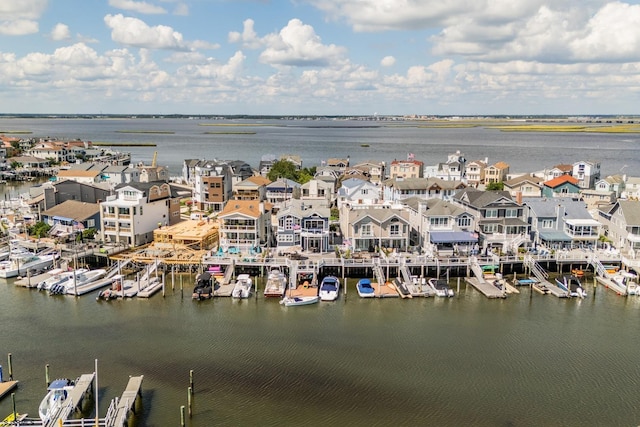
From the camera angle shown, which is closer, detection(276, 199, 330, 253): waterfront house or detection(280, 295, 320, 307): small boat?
detection(280, 295, 320, 307): small boat

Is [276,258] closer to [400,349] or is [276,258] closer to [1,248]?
[400,349]

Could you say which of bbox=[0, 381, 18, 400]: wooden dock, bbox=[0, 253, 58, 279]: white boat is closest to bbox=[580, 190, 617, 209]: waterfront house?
bbox=[0, 253, 58, 279]: white boat

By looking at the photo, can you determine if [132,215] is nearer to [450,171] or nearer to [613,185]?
[450,171]

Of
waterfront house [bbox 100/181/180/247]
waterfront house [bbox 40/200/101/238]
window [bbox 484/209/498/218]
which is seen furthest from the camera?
waterfront house [bbox 40/200/101/238]

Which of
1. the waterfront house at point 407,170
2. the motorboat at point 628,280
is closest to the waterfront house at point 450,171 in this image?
the waterfront house at point 407,170

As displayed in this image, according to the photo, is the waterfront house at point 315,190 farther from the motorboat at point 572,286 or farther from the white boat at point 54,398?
the white boat at point 54,398

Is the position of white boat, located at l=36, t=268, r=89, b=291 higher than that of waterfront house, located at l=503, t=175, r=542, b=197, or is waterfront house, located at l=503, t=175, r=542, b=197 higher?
waterfront house, located at l=503, t=175, r=542, b=197

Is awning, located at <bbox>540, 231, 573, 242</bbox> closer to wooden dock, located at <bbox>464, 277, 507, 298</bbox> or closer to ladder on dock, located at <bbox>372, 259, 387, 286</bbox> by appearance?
wooden dock, located at <bbox>464, 277, 507, 298</bbox>
